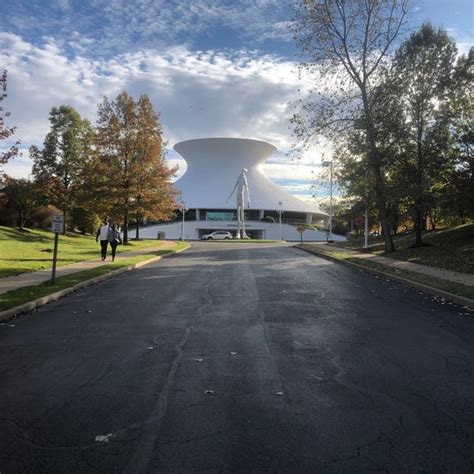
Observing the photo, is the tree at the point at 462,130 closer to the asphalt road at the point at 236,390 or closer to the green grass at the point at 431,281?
the green grass at the point at 431,281

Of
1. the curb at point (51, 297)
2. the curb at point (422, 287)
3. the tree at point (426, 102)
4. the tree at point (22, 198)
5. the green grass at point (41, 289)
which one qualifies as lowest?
the curb at point (51, 297)

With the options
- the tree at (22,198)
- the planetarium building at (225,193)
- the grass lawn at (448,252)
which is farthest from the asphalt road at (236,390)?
Result: the planetarium building at (225,193)

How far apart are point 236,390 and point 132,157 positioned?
33274 millimetres

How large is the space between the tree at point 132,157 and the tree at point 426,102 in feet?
58.2

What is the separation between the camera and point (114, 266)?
18094 millimetres

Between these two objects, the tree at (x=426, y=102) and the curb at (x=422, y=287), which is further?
the tree at (x=426, y=102)

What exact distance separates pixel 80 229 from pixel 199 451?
165 ft

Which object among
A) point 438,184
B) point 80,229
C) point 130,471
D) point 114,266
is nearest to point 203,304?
point 130,471

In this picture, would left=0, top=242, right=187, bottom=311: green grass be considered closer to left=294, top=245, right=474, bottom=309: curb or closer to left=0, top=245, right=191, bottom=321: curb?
left=0, top=245, right=191, bottom=321: curb

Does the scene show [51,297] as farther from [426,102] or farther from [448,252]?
[426,102]

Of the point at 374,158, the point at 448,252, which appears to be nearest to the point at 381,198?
the point at 374,158

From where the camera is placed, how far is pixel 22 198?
134 ft

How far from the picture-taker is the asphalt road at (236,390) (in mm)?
3594

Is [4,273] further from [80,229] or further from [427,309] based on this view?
[80,229]
